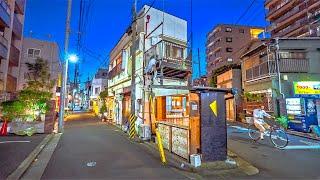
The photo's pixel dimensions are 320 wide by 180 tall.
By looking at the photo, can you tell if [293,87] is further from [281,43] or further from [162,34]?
[162,34]

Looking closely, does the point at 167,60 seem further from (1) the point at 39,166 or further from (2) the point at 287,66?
(2) the point at 287,66

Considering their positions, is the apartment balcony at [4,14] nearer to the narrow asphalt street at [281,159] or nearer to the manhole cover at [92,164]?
the manhole cover at [92,164]

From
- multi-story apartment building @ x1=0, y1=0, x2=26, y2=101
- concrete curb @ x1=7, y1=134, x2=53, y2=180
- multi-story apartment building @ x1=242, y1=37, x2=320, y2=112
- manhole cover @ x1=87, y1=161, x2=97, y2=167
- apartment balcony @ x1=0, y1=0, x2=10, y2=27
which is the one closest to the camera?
concrete curb @ x1=7, y1=134, x2=53, y2=180

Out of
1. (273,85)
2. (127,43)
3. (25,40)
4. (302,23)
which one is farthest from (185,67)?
(302,23)

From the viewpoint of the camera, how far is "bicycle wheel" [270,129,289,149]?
40.8 feet

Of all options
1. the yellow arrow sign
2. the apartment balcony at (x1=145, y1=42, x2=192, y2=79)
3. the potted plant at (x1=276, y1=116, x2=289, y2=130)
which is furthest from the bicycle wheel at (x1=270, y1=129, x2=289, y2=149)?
the apartment balcony at (x1=145, y1=42, x2=192, y2=79)

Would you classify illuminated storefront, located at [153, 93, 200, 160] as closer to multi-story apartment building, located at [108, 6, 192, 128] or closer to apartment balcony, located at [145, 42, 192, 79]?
multi-story apartment building, located at [108, 6, 192, 128]

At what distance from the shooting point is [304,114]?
18328mm

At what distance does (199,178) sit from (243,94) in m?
23.7

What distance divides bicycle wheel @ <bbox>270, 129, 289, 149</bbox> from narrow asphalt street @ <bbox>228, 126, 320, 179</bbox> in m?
0.27

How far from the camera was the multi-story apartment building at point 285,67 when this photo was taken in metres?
25.4

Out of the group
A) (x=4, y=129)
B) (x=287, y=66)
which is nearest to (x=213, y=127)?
(x=4, y=129)

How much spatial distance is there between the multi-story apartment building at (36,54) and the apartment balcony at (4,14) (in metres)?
9.20

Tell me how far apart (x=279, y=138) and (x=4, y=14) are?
78.3 ft
